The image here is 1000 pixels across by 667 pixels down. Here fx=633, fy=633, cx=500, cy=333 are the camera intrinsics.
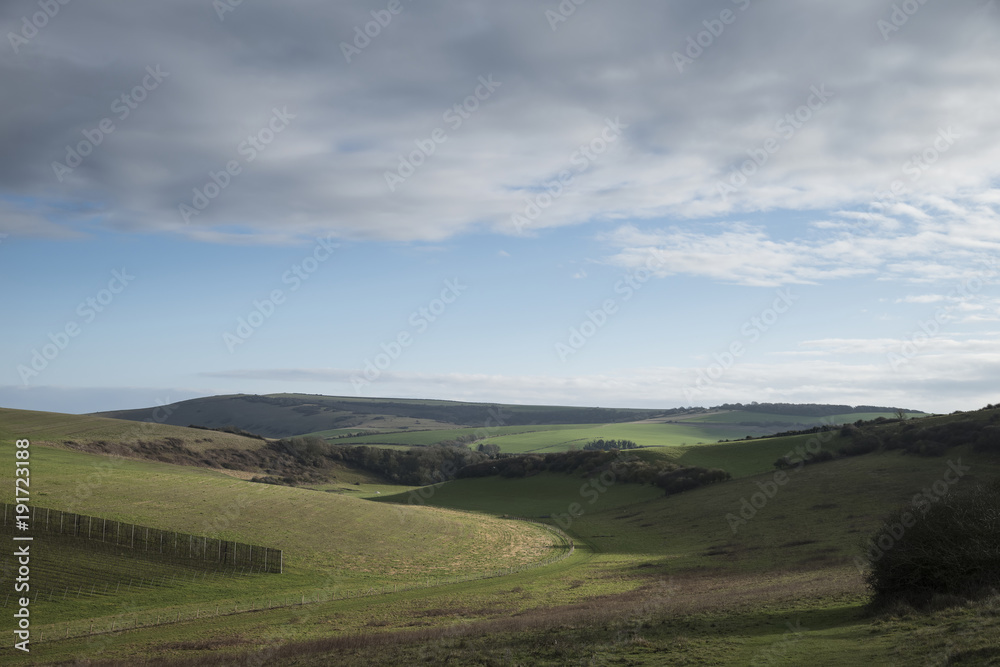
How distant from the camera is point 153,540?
50.6 metres

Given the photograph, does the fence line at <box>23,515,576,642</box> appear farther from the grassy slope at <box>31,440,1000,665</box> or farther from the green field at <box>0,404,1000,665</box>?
the grassy slope at <box>31,440,1000,665</box>

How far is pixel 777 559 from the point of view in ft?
170

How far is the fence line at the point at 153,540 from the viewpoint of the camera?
48562 mm
